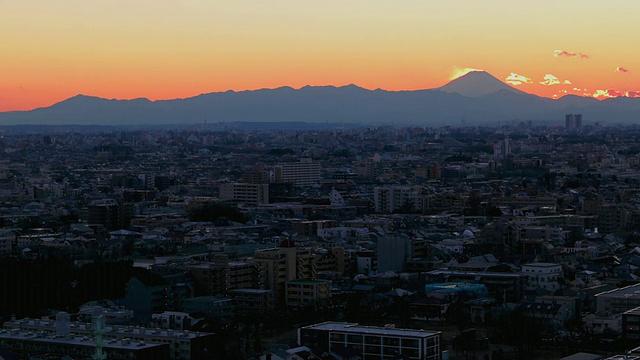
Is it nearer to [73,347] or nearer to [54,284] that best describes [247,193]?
[54,284]

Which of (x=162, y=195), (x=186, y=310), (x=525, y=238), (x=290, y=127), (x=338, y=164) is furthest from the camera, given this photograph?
(x=290, y=127)

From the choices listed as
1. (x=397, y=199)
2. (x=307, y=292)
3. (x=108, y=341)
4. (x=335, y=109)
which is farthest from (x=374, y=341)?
(x=335, y=109)

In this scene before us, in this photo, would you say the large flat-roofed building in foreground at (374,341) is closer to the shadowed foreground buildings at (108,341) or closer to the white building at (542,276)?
the shadowed foreground buildings at (108,341)

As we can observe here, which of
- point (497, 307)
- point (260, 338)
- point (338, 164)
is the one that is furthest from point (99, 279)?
point (338, 164)

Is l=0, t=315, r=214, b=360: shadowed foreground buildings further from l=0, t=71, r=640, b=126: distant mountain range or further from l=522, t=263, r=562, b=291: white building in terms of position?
l=0, t=71, r=640, b=126: distant mountain range

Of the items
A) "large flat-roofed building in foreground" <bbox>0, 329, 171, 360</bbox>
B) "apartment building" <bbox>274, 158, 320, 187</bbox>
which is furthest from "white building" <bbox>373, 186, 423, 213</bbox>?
"large flat-roofed building in foreground" <bbox>0, 329, 171, 360</bbox>

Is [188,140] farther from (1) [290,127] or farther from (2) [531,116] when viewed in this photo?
(2) [531,116]
